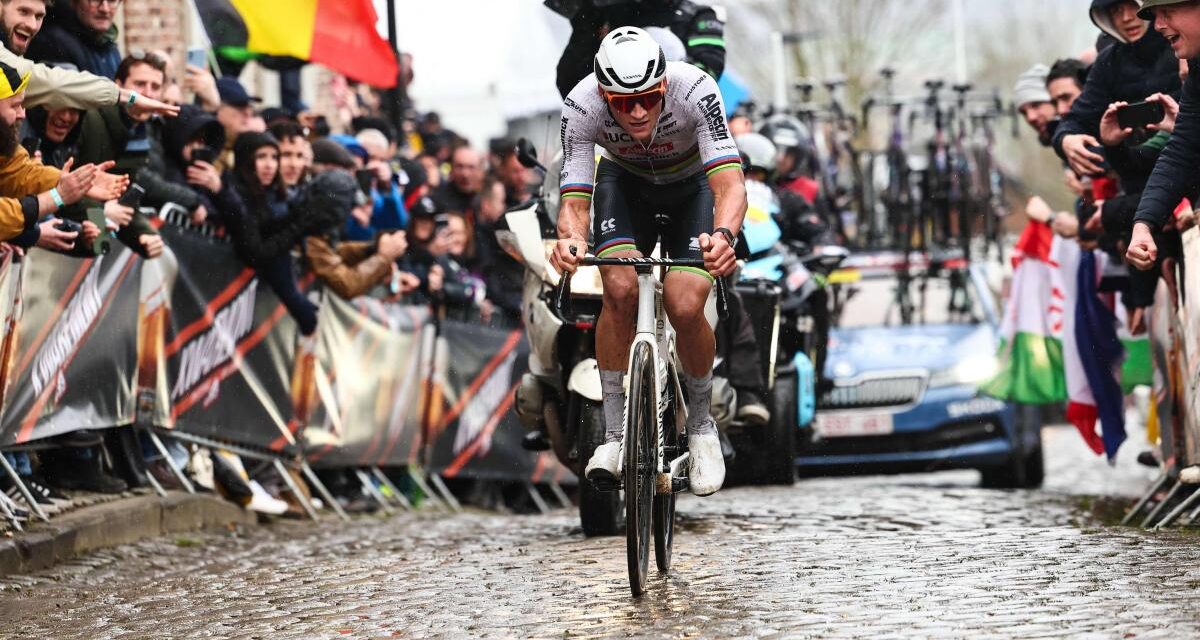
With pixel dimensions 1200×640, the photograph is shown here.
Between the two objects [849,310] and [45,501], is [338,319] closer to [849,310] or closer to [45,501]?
[45,501]

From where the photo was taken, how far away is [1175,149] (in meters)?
8.98

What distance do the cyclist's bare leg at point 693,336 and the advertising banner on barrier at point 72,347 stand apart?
309 cm

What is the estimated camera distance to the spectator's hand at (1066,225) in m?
12.8

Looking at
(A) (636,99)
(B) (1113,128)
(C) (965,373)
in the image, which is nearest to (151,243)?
(A) (636,99)

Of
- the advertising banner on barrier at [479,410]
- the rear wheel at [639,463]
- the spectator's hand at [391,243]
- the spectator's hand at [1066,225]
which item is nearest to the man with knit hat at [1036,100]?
the spectator's hand at [1066,225]

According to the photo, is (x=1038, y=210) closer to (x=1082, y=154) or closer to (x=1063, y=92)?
(x=1063, y=92)

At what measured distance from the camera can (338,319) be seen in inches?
537

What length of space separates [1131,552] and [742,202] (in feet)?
6.43

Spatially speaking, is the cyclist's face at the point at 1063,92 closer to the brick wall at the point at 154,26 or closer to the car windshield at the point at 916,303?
the car windshield at the point at 916,303

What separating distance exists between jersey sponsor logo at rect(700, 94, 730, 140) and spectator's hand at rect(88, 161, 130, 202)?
2766mm

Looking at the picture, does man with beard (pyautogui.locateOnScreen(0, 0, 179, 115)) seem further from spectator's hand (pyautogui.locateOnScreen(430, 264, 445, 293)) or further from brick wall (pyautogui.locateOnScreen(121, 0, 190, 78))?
brick wall (pyautogui.locateOnScreen(121, 0, 190, 78))

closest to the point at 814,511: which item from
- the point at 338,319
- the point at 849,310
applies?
the point at 338,319

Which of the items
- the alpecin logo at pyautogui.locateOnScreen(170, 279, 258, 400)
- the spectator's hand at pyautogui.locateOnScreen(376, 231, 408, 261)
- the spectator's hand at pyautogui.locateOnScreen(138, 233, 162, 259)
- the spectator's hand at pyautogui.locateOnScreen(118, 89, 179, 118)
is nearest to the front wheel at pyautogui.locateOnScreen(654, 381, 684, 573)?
the spectator's hand at pyautogui.locateOnScreen(118, 89, 179, 118)

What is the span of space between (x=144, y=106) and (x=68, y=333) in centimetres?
112
